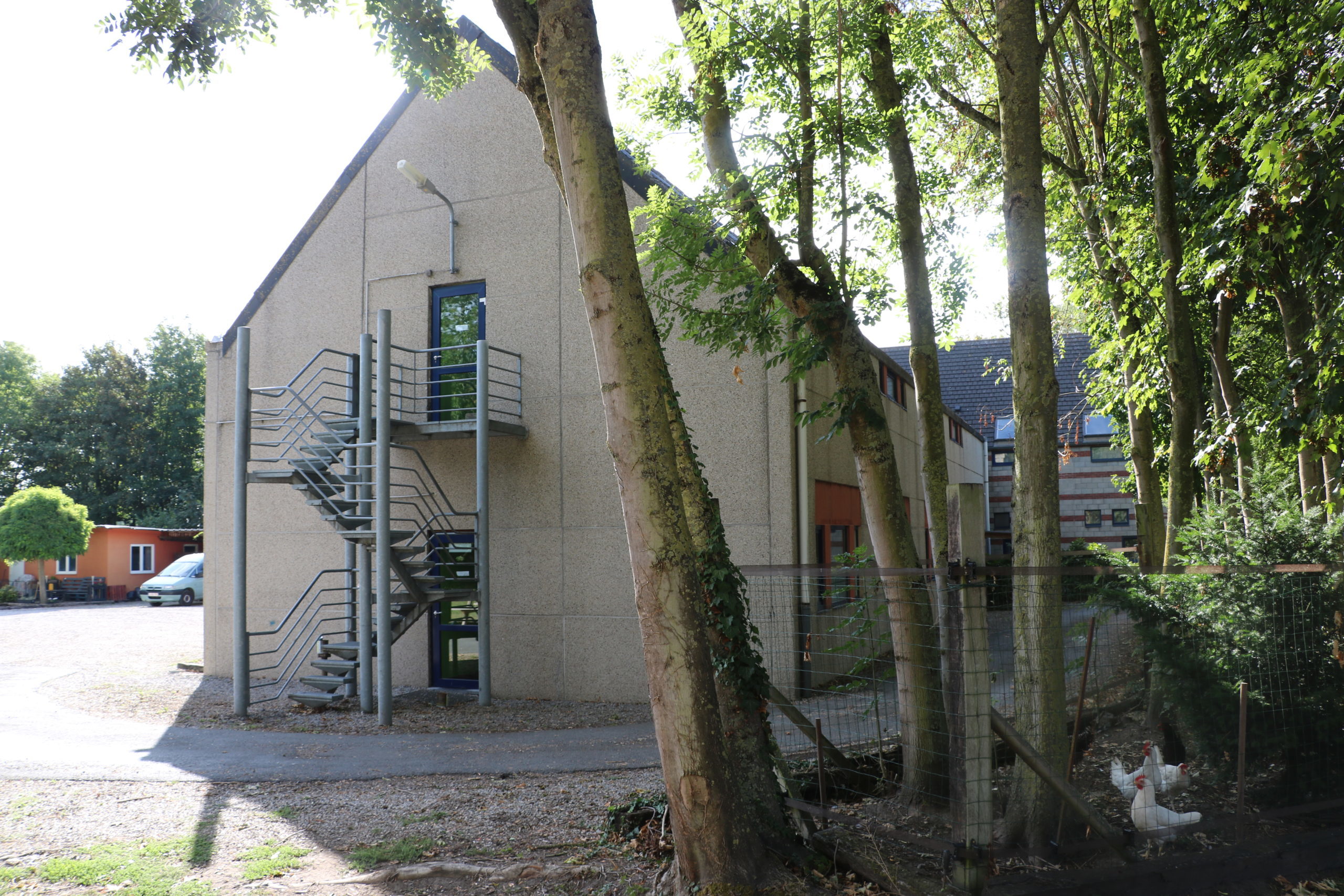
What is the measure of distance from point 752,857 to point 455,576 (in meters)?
7.78

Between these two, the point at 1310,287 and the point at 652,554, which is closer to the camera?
the point at 652,554

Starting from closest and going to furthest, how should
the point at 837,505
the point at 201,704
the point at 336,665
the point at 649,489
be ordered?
the point at 649,489 < the point at 336,665 < the point at 201,704 < the point at 837,505

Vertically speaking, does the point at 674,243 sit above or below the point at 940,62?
below

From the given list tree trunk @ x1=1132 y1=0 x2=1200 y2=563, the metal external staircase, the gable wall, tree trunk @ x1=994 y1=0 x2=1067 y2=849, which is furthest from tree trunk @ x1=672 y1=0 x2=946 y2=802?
the metal external staircase

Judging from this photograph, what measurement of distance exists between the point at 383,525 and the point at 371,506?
51.0 inches

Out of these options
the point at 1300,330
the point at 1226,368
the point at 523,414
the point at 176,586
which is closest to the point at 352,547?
the point at 523,414

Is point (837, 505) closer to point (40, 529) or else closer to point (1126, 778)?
point (1126, 778)

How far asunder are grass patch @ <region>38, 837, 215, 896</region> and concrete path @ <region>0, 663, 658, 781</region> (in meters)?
2.00

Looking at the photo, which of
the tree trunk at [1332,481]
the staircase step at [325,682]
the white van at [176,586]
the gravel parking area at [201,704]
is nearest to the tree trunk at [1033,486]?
the tree trunk at [1332,481]

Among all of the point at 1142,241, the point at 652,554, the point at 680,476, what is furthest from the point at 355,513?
the point at 1142,241

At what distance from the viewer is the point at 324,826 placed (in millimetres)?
6430

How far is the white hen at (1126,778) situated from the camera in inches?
226

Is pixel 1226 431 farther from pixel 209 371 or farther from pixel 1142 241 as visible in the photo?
pixel 209 371

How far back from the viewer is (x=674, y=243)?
24.1ft
